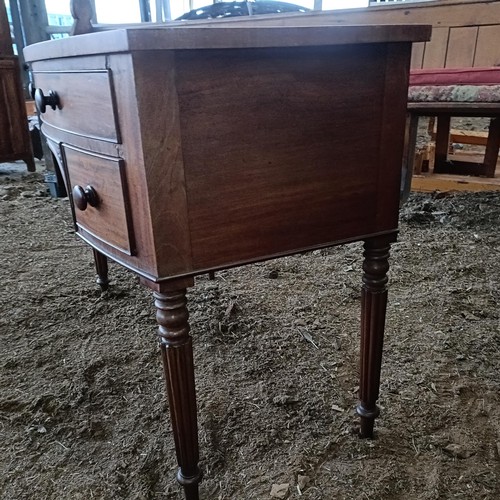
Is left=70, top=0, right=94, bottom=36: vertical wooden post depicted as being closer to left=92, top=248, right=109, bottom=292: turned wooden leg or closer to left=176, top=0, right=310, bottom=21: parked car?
left=92, top=248, right=109, bottom=292: turned wooden leg

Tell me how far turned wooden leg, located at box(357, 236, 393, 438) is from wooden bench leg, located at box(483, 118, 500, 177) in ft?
6.31

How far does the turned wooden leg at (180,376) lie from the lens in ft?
2.42

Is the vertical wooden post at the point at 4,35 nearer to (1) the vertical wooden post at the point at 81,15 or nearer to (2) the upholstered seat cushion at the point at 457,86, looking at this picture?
(1) the vertical wooden post at the point at 81,15

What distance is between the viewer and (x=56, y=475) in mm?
985

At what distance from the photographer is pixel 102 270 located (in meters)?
1.79

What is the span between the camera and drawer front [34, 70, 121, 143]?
0.68 metres

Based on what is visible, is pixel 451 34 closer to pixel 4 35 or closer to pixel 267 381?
pixel 267 381

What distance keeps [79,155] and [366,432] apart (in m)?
0.80

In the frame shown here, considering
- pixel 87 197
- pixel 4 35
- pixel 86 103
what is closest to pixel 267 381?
pixel 87 197

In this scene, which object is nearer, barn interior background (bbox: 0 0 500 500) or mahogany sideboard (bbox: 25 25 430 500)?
mahogany sideboard (bbox: 25 25 430 500)

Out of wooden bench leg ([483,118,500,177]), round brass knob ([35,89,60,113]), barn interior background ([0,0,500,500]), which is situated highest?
round brass knob ([35,89,60,113])

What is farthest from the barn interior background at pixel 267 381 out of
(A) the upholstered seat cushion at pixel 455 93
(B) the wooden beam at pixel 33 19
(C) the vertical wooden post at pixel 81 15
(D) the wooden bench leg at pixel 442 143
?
(B) the wooden beam at pixel 33 19

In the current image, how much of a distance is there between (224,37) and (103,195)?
31 cm

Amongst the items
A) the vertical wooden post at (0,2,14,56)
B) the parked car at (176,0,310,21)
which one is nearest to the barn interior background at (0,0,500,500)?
the parked car at (176,0,310,21)
